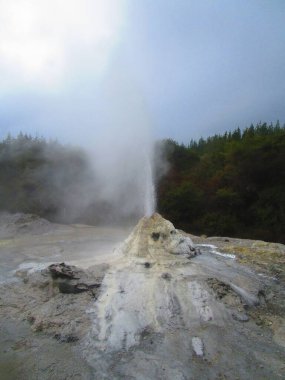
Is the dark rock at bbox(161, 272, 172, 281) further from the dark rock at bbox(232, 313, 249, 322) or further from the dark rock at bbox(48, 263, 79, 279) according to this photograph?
the dark rock at bbox(48, 263, 79, 279)

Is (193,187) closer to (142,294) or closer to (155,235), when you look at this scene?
(155,235)

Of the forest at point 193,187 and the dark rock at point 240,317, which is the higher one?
the forest at point 193,187

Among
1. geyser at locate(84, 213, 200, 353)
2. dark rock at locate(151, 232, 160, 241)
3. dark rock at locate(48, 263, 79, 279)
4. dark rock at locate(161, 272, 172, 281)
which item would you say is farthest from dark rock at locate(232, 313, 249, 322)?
dark rock at locate(48, 263, 79, 279)

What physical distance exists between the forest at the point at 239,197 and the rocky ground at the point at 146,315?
810 cm

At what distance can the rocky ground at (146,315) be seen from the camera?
5.01 m

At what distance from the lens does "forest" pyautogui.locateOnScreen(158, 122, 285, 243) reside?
55.0 ft

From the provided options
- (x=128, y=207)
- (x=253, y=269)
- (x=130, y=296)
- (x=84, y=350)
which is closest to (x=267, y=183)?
(x=128, y=207)

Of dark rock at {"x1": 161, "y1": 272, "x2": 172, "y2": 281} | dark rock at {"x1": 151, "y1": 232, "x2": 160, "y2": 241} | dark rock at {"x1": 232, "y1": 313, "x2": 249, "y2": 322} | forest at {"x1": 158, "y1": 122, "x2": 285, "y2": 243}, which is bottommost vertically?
dark rock at {"x1": 232, "y1": 313, "x2": 249, "y2": 322}

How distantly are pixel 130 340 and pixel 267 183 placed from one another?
546 inches

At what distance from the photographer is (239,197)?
58.5 ft

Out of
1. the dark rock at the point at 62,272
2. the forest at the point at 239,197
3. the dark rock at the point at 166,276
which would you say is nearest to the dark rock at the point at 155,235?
the dark rock at the point at 166,276

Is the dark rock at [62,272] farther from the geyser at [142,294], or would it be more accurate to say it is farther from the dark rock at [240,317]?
the dark rock at [240,317]

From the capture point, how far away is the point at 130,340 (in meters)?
5.45

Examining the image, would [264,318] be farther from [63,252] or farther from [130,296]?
[63,252]
